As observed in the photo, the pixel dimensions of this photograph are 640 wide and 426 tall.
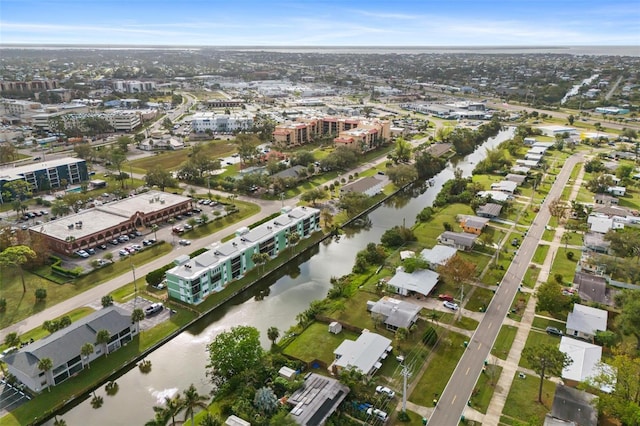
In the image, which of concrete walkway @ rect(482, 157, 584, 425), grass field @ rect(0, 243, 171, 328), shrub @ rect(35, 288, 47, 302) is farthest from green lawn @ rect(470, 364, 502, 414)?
shrub @ rect(35, 288, 47, 302)

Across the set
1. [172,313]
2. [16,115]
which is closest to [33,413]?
[172,313]

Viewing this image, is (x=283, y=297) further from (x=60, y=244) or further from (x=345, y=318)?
(x=60, y=244)

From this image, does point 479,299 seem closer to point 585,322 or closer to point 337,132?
point 585,322

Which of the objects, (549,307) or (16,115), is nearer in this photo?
(549,307)

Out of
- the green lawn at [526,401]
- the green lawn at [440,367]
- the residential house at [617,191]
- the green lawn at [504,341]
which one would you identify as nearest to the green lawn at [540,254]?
the green lawn at [504,341]

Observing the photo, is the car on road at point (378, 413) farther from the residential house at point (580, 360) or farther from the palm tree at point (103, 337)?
the palm tree at point (103, 337)
